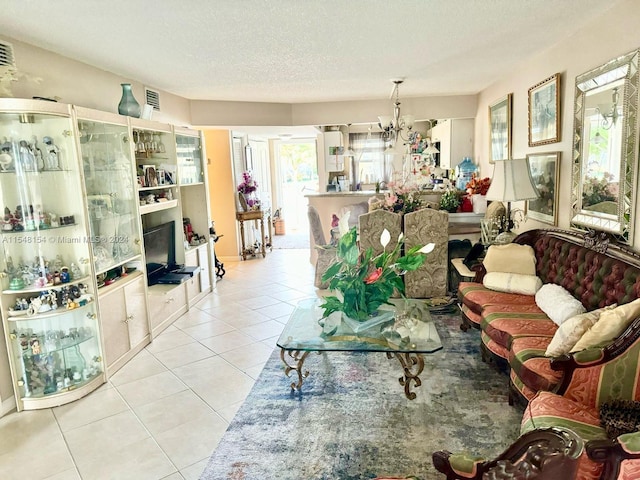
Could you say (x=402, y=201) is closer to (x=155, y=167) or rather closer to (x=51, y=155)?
(x=155, y=167)

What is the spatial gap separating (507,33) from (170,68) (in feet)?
9.47

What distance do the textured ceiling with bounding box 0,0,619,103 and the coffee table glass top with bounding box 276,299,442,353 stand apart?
6.74 ft

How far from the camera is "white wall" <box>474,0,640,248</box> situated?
8.66 ft

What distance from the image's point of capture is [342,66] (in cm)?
409

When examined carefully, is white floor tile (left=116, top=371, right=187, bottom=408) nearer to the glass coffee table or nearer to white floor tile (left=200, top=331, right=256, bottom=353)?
white floor tile (left=200, top=331, right=256, bottom=353)

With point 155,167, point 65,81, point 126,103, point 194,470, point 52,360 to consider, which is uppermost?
point 65,81

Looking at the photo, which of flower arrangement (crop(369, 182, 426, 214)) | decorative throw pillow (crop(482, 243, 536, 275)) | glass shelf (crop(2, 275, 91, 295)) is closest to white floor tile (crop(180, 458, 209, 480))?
glass shelf (crop(2, 275, 91, 295))

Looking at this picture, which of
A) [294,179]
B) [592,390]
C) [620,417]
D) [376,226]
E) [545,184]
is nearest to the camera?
Result: [620,417]

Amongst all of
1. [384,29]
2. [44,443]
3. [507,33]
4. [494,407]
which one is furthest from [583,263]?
[44,443]

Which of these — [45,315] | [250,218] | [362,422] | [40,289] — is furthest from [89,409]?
[250,218]

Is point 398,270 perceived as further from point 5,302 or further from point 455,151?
point 455,151

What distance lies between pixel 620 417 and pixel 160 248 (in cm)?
422

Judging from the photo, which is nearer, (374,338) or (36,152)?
(374,338)

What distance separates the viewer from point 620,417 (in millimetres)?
1889
